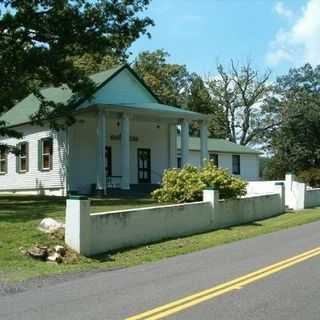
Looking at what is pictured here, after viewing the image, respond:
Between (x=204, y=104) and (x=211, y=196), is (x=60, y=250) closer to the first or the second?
(x=211, y=196)

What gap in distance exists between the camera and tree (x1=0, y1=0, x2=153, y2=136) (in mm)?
27797

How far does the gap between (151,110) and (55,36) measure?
25.0 ft

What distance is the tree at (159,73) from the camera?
63219 mm

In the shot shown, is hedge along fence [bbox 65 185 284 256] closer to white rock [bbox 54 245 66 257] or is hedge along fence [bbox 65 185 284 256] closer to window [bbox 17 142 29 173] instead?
white rock [bbox 54 245 66 257]

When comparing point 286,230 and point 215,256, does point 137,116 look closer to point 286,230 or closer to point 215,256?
point 286,230

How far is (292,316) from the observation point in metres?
7.96

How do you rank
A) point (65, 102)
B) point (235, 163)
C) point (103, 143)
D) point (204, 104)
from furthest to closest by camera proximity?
1. point (204, 104)
2. point (235, 163)
3. point (65, 102)
4. point (103, 143)

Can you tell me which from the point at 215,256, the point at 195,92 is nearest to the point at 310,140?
the point at 195,92

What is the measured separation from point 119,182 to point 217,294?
26585mm

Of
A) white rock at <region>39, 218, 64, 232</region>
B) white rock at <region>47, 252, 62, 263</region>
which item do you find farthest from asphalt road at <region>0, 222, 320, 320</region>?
white rock at <region>39, 218, 64, 232</region>

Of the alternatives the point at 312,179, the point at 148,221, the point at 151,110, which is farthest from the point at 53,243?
the point at 312,179

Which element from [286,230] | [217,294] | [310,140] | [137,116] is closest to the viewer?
[217,294]

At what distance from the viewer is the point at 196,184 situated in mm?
23781

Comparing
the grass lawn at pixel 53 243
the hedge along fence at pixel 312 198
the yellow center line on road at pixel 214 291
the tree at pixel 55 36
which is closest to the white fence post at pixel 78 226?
the grass lawn at pixel 53 243
